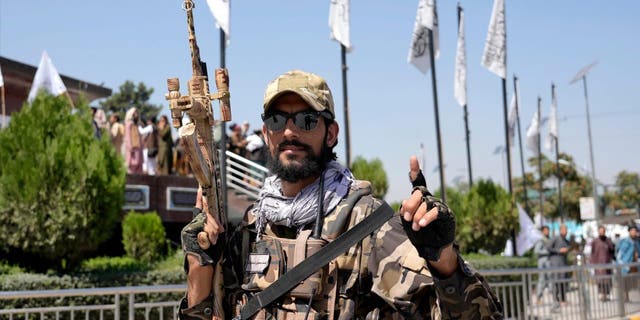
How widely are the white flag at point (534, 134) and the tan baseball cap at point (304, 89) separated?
105ft

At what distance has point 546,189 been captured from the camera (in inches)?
2480

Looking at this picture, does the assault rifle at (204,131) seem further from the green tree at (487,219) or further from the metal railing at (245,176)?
the green tree at (487,219)

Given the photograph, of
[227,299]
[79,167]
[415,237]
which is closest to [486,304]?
[415,237]

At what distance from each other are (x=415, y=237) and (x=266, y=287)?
25.8 inches

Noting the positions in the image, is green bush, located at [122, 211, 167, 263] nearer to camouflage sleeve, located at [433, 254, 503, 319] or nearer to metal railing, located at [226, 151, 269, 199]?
metal railing, located at [226, 151, 269, 199]

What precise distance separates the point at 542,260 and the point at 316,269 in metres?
14.7

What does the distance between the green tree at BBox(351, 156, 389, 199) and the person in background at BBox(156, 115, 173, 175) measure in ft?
→ 20.4

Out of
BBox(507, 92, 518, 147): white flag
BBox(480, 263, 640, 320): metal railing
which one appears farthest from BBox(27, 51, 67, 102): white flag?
BBox(507, 92, 518, 147): white flag

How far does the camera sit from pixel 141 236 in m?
14.1

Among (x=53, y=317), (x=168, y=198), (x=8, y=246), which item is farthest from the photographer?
(x=168, y=198)

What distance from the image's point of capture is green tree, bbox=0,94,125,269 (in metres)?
10.2

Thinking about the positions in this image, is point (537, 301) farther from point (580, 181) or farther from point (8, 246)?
point (580, 181)

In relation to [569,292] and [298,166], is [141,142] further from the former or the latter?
[298,166]

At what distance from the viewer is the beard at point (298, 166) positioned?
2.63 m
